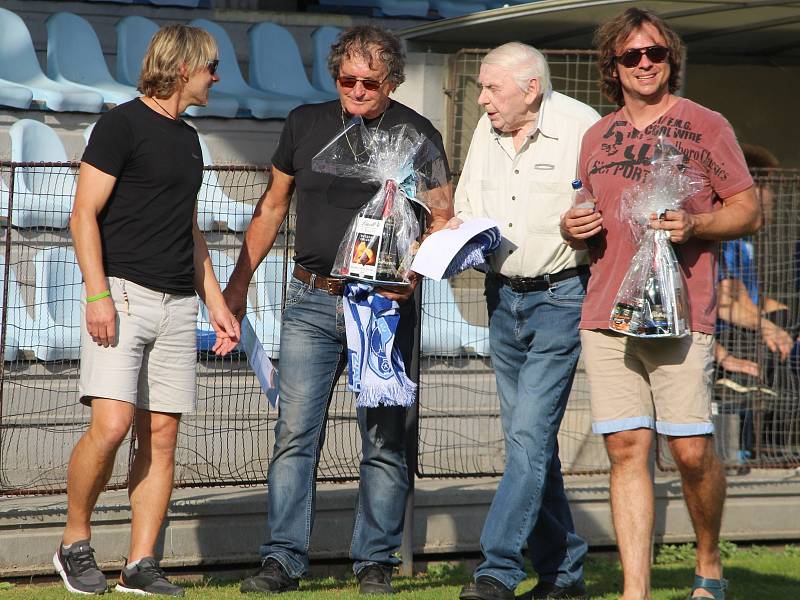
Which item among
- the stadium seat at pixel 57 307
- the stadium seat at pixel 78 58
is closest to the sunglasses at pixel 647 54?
the stadium seat at pixel 57 307

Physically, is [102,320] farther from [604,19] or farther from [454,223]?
[604,19]

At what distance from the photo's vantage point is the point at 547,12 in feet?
24.1

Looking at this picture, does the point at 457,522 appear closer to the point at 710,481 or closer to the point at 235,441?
the point at 235,441

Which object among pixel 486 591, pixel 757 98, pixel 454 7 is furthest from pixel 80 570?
pixel 757 98

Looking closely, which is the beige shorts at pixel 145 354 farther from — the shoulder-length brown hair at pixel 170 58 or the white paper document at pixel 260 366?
the shoulder-length brown hair at pixel 170 58

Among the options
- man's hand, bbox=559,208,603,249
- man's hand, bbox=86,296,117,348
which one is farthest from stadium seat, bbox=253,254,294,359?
man's hand, bbox=559,208,603,249

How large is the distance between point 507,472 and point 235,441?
191 cm

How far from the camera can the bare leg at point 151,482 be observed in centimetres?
465

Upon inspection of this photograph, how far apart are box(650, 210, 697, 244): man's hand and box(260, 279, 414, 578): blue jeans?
1.08 metres

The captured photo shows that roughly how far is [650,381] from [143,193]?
2.00m

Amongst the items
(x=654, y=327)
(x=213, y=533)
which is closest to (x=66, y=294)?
(x=213, y=533)

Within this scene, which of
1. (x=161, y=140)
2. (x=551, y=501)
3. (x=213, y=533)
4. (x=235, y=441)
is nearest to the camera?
(x=161, y=140)

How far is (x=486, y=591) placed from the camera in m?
4.50

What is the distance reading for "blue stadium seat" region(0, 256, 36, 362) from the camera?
19.8 feet
